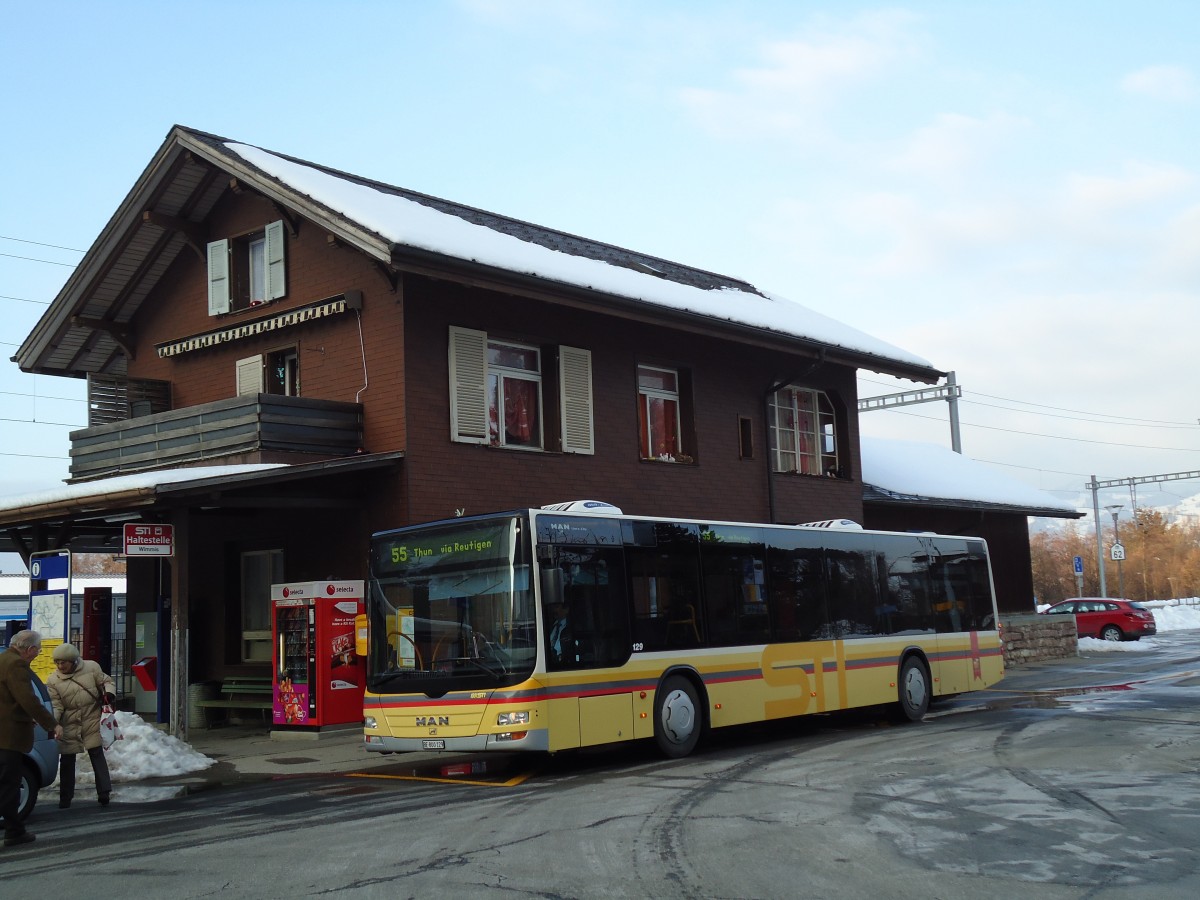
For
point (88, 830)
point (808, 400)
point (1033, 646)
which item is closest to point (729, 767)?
point (88, 830)

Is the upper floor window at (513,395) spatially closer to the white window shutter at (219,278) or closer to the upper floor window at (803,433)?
the white window shutter at (219,278)

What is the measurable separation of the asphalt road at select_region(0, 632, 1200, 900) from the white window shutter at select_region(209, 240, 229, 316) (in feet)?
35.4

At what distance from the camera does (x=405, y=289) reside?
1895 centimetres

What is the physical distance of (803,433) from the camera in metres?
27.1

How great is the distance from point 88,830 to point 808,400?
63.2 feet

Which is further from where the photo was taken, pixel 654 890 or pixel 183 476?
pixel 183 476

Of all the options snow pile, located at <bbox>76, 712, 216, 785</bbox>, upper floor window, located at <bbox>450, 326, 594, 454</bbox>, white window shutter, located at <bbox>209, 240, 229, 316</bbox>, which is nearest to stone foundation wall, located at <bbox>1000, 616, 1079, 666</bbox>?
upper floor window, located at <bbox>450, 326, 594, 454</bbox>

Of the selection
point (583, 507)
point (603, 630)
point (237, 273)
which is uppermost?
point (237, 273)

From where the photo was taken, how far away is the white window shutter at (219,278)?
2198cm

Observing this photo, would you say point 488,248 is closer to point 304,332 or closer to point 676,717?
point 304,332

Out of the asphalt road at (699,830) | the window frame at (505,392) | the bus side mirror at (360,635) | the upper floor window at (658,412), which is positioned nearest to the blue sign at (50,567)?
the bus side mirror at (360,635)

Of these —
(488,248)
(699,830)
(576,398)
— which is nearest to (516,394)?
(576,398)

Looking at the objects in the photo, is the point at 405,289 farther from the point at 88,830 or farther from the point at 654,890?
the point at 654,890

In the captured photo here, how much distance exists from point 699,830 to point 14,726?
5615 millimetres
